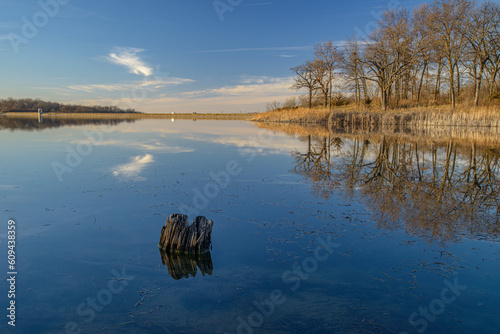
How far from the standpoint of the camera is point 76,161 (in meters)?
12.7

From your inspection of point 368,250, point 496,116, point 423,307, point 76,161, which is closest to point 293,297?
point 423,307

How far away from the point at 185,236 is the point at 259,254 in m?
1.22

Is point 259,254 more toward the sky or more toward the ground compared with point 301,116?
more toward the ground

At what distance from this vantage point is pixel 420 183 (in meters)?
9.54

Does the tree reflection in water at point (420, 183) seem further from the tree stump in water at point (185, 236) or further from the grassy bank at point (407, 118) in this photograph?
the grassy bank at point (407, 118)

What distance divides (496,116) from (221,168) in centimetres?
2704

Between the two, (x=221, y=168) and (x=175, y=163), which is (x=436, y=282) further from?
(x=175, y=163)

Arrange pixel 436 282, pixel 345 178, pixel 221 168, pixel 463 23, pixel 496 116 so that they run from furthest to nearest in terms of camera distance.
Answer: pixel 463 23 < pixel 496 116 < pixel 221 168 < pixel 345 178 < pixel 436 282

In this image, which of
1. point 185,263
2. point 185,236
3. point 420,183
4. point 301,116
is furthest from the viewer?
point 301,116

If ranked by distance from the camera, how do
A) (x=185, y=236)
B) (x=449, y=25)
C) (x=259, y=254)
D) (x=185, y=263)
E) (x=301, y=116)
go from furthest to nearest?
(x=301, y=116), (x=449, y=25), (x=185, y=236), (x=259, y=254), (x=185, y=263)

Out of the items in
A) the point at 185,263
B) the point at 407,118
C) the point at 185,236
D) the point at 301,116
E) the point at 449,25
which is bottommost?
the point at 185,263

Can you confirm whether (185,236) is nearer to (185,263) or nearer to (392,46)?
(185,263)

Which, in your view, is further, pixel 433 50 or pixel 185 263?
pixel 433 50

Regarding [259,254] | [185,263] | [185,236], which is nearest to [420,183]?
[259,254]
